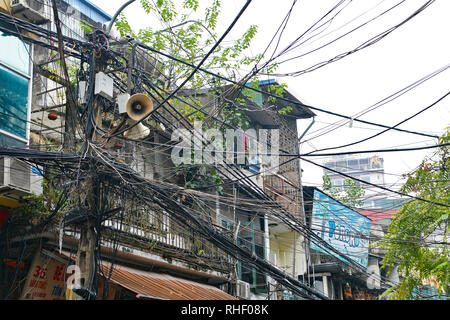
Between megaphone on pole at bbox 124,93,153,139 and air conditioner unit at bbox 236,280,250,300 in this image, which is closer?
megaphone on pole at bbox 124,93,153,139

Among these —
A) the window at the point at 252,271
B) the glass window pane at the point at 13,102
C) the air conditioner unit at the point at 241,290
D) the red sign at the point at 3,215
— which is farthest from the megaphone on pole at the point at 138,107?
the window at the point at 252,271

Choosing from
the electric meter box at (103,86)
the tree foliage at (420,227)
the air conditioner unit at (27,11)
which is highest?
the air conditioner unit at (27,11)

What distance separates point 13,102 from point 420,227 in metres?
7.83

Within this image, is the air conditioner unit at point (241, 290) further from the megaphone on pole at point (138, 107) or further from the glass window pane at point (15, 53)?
the glass window pane at point (15, 53)

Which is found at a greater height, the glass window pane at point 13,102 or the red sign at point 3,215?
the glass window pane at point 13,102

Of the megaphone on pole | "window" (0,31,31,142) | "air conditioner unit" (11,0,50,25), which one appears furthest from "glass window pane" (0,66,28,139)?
the megaphone on pole

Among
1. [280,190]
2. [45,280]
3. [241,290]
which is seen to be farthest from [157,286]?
[280,190]

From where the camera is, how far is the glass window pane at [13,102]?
8.35 metres

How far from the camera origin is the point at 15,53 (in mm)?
8781

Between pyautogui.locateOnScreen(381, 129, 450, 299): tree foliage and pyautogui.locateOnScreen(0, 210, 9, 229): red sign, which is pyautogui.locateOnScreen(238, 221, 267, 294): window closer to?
pyautogui.locateOnScreen(381, 129, 450, 299): tree foliage

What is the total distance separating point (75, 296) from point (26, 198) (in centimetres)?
226

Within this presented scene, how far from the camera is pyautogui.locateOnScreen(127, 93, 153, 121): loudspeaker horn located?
7.75 m

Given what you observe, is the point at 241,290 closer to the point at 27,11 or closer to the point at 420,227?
the point at 420,227

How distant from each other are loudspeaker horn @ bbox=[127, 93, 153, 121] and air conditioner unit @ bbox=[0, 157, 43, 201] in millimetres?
1684
